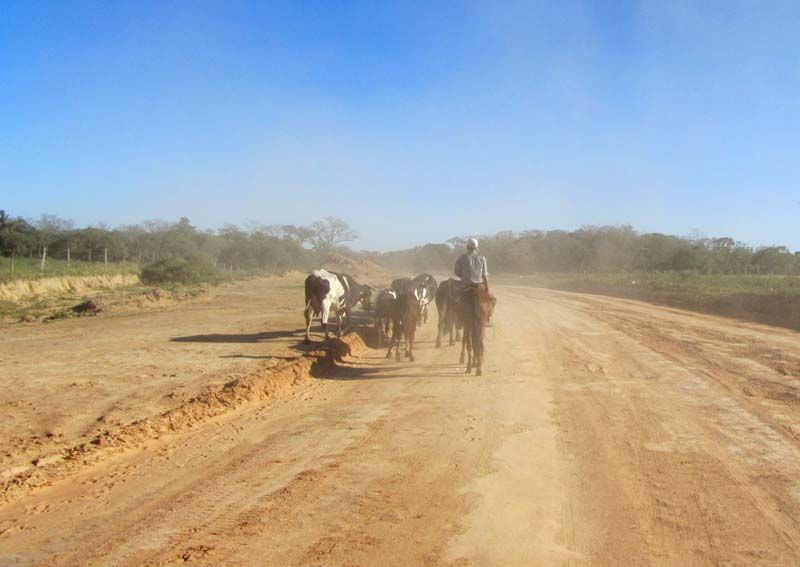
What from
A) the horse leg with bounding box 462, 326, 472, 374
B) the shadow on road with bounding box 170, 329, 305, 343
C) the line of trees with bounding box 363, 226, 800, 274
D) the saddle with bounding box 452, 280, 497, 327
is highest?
the line of trees with bounding box 363, 226, 800, 274

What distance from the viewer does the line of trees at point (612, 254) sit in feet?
158

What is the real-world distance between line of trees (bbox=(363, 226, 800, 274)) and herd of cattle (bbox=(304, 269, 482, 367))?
36.0 m

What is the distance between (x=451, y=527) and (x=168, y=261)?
3287cm

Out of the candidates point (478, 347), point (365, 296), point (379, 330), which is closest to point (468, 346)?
point (478, 347)

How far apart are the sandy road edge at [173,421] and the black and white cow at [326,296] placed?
181cm

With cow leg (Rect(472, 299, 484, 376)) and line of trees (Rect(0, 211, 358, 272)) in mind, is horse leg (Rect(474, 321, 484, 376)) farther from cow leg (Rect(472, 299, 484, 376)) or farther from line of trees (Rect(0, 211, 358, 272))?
line of trees (Rect(0, 211, 358, 272))

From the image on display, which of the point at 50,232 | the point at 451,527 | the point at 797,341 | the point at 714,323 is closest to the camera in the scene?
the point at 451,527

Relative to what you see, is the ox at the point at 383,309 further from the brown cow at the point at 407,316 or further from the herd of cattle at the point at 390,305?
the brown cow at the point at 407,316

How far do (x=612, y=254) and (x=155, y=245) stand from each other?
141 ft

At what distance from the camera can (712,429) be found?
249 inches

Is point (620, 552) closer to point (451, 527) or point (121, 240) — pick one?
point (451, 527)

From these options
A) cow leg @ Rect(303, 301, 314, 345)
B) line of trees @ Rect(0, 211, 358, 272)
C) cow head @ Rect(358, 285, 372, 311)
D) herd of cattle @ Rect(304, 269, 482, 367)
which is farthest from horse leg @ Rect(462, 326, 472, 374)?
line of trees @ Rect(0, 211, 358, 272)

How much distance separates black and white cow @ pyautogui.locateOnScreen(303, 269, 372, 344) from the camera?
1264 centimetres

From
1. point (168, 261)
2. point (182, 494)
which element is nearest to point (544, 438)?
point (182, 494)
